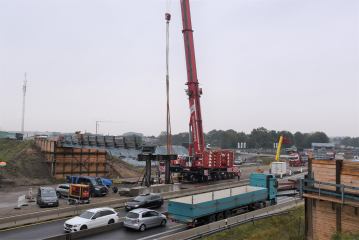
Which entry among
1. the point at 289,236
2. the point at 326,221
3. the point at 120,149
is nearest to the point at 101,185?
the point at 120,149

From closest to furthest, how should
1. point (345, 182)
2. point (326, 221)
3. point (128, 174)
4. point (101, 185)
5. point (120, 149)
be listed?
point (345, 182) < point (326, 221) < point (101, 185) < point (120, 149) < point (128, 174)

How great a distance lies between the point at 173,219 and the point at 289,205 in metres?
11.7

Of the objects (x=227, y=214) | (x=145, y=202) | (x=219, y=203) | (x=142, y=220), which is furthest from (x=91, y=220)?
(x=227, y=214)

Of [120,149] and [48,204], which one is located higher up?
[120,149]

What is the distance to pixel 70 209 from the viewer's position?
1981 cm

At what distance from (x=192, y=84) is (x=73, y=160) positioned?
2295 cm

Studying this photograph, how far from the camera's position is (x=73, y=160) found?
43.8 m

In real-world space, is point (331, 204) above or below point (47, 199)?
above

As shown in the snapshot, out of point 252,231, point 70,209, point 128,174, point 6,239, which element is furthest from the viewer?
point 128,174

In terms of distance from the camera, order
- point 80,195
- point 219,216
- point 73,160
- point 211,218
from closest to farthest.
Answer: point 211,218
point 219,216
point 80,195
point 73,160

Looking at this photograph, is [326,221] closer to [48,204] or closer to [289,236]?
[289,236]

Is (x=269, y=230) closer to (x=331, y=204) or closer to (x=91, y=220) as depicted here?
(x=331, y=204)

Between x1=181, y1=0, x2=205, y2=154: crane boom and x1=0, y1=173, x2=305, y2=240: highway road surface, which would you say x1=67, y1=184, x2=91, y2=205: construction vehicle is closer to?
x1=0, y1=173, x2=305, y2=240: highway road surface

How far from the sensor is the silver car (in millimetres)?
16406
